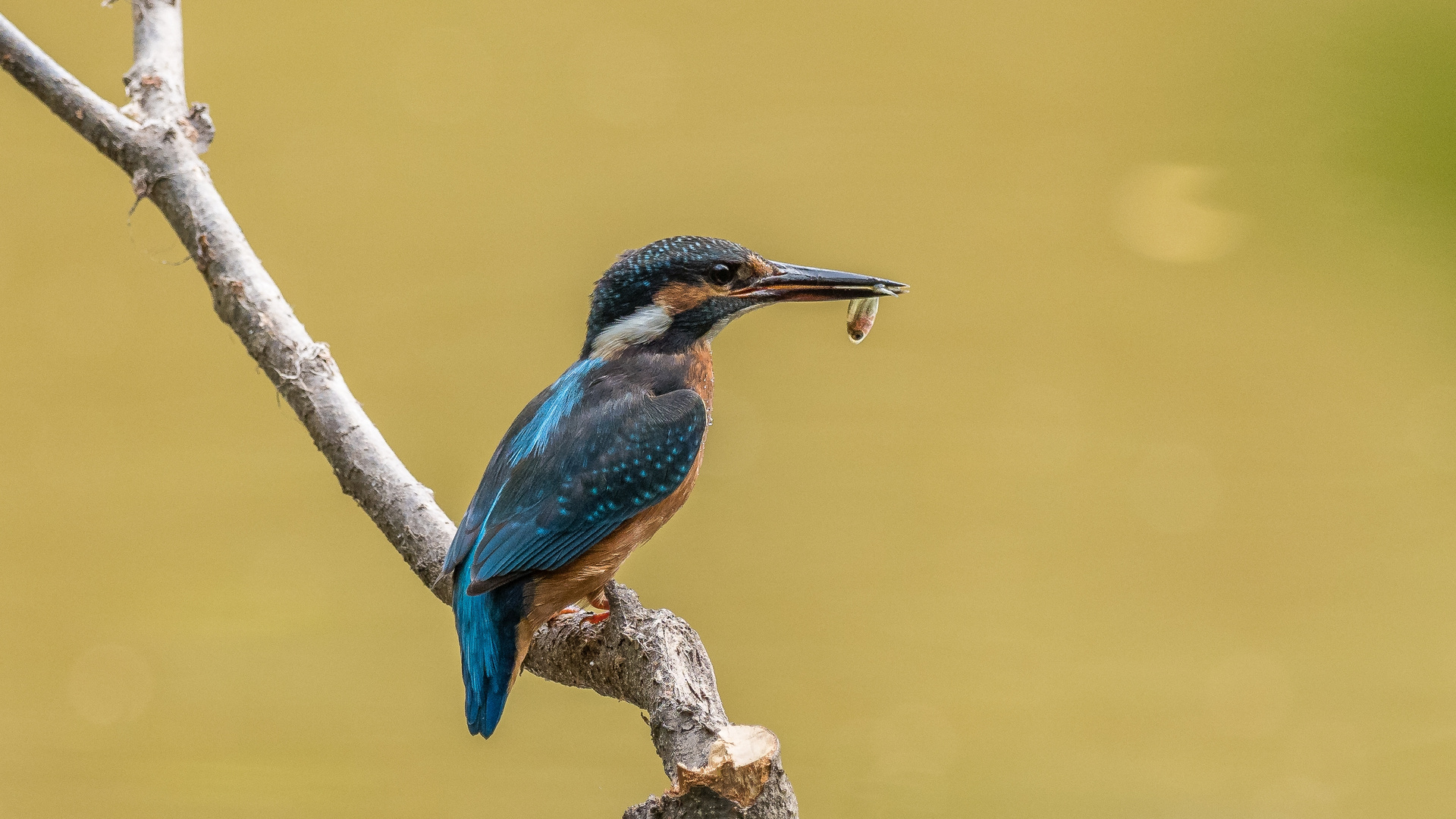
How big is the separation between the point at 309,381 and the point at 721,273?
0.69m

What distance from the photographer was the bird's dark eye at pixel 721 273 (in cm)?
178

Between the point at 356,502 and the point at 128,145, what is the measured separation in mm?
752

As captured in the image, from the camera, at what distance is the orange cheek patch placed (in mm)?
1787

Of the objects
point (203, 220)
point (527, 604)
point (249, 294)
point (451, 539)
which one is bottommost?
point (527, 604)

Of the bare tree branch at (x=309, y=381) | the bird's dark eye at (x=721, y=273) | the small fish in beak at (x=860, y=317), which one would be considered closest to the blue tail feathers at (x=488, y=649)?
the bare tree branch at (x=309, y=381)

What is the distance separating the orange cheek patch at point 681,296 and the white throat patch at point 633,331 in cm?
1

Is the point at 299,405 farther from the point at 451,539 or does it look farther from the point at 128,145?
the point at 128,145

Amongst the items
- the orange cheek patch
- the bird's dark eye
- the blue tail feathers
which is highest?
the bird's dark eye

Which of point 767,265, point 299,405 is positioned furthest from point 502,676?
point 767,265

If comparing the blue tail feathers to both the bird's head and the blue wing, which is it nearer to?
the blue wing

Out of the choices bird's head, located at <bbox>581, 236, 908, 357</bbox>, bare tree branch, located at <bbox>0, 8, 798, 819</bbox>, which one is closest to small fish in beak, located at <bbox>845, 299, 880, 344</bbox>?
bird's head, located at <bbox>581, 236, 908, 357</bbox>

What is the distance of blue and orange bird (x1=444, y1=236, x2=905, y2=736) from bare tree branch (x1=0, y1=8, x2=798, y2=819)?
111 mm

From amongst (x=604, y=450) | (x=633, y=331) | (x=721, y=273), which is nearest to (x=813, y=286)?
(x=721, y=273)

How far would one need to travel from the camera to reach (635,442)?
5.48 ft
